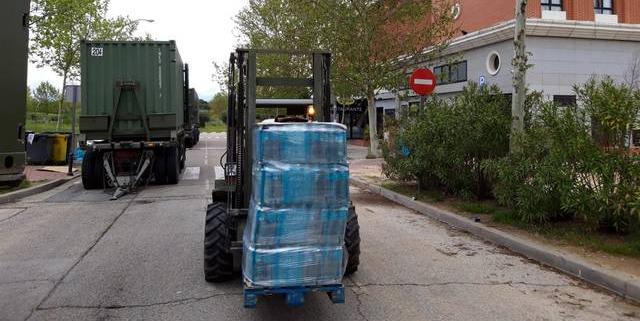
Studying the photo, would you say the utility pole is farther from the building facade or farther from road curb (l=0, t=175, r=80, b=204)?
the building facade

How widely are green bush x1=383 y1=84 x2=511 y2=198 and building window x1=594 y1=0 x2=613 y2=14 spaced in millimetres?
20855

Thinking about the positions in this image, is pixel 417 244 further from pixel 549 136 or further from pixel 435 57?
pixel 435 57

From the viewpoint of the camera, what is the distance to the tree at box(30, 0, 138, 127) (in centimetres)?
2098

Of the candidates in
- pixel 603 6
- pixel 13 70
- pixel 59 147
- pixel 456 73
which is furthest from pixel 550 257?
pixel 603 6

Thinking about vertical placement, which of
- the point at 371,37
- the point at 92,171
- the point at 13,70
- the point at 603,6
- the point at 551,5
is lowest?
the point at 92,171

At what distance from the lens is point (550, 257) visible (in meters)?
6.69

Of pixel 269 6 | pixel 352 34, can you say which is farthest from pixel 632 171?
pixel 269 6

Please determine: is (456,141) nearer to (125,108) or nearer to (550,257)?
(550,257)

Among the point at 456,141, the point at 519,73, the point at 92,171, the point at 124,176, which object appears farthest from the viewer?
the point at 92,171

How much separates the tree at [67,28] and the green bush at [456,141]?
13519mm

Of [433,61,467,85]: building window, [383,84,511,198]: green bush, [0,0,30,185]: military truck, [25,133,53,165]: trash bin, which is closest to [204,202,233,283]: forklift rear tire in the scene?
[0,0,30,185]: military truck

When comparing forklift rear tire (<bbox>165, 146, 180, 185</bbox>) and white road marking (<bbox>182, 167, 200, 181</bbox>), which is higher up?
forklift rear tire (<bbox>165, 146, 180, 185</bbox>)

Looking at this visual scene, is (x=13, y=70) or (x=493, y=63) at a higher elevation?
(x=493, y=63)

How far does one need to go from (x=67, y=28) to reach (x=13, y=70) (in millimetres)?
18993
